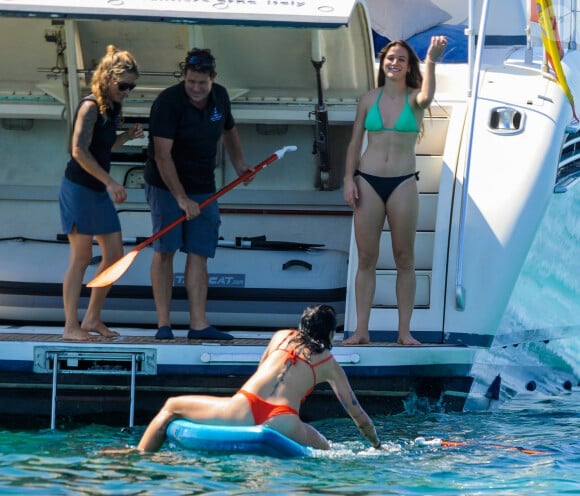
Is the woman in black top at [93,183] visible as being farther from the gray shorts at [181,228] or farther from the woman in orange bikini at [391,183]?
the woman in orange bikini at [391,183]

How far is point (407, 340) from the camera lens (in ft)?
22.3

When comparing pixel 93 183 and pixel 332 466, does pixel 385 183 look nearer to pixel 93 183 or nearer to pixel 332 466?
pixel 93 183

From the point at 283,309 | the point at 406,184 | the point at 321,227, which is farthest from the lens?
the point at 321,227

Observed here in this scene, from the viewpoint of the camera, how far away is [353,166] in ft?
22.8

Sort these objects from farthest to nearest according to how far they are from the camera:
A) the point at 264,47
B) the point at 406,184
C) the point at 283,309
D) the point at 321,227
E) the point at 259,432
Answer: the point at 321,227, the point at 264,47, the point at 283,309, the point at 406,184, the point at 259,432

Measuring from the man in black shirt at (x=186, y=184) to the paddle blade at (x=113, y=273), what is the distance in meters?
0.21

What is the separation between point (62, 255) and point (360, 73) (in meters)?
2.15

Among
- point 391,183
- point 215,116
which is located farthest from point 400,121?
point 215,116

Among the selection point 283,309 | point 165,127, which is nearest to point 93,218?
point 165,127

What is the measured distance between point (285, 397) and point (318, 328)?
35 centimetres

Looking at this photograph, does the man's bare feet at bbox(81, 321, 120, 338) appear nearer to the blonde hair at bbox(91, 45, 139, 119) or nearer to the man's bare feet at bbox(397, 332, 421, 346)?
the blonde hair at bbox(91, 45, 139, 119)

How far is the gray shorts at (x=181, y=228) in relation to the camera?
7000 millimetres

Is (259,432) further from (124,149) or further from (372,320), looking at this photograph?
(124,149)

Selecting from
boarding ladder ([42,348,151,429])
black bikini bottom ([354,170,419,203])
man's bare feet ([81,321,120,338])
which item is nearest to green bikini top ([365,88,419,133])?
black bikini bottom ([354,170,419,203])
